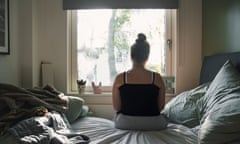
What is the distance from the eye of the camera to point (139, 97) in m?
2.27

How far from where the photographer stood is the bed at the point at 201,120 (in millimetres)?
1563

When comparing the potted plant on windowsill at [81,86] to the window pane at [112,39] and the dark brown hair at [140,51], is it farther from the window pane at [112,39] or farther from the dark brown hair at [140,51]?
the dark brown hair at [140,51]

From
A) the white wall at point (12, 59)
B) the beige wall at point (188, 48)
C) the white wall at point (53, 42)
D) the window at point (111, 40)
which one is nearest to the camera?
the white wall at point (12, 59)

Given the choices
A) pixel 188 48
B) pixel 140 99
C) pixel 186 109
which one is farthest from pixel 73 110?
pixel 188 48

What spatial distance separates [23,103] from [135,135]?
81 cm

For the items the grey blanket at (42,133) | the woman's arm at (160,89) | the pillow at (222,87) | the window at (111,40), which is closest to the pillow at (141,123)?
the woman's arm at (160,89)

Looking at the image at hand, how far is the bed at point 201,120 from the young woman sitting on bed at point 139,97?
7cm

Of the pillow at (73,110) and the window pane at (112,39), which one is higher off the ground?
the window pane at (112,39)

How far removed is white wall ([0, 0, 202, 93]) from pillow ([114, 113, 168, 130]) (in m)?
0.91

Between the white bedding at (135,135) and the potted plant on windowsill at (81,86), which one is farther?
the potted plant on windowsill at (81,86)

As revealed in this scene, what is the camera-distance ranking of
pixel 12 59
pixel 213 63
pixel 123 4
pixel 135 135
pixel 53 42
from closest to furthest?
pixel 135 135 < pixel 213 63 < pixel 12 59 < pixel 123 4 < pixel 53 42

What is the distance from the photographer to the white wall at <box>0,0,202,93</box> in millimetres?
2891

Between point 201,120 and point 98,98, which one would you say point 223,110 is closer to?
point 201,120

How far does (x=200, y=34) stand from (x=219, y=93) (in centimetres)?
117
